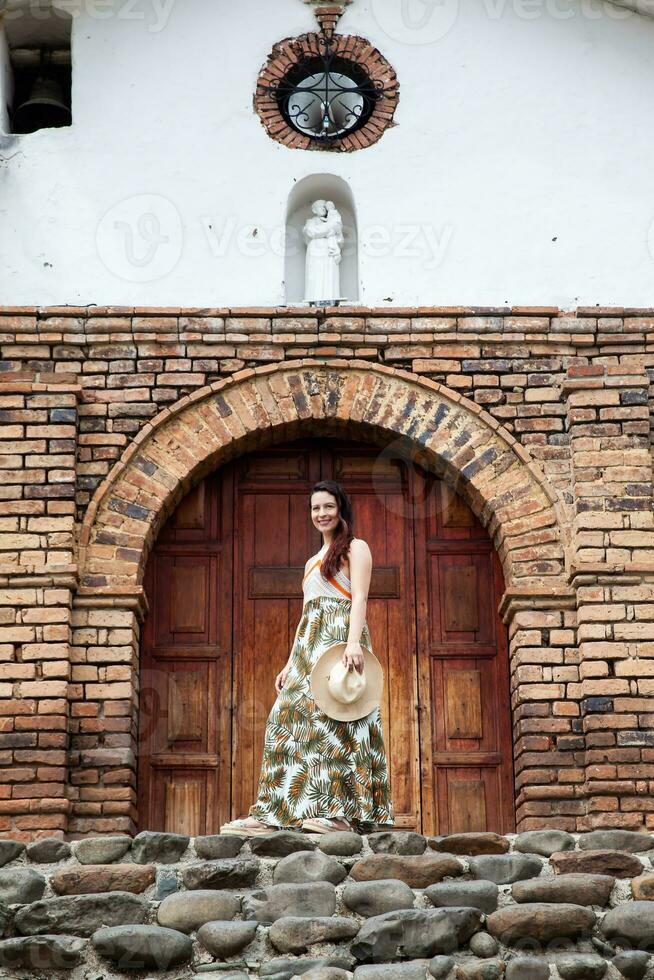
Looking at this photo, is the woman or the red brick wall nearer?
the woman

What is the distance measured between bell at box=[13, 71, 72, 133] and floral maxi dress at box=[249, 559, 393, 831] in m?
4.32

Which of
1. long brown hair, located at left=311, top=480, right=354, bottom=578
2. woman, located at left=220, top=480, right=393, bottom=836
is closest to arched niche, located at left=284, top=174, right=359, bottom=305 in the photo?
long brown hair, located at left=311, top=480, right=354, bottom=578

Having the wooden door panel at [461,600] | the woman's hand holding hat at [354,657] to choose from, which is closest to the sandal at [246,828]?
the woman's hand holding hat at [354,657]

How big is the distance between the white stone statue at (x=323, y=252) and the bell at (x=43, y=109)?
72.0 inches

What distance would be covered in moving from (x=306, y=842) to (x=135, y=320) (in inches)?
155

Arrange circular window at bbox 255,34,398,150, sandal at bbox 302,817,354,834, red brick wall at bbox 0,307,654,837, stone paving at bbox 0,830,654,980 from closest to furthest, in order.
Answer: stone paving at bbox 0,830,654,980
sandal at bbox 302,817,354,834
red brick wall at bbox 0,307,654,837
circular window at bbox 255,34,398,150

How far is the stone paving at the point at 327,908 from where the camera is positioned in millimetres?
6824

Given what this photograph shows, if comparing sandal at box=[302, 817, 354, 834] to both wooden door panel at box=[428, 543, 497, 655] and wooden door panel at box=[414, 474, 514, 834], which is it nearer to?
wooden door panel at box=[414, 474, 514, 834]

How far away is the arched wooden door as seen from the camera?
32.9ft

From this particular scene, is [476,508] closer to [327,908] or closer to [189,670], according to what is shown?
[189,670]

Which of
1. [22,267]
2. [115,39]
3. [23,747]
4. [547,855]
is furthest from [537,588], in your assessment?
[115,39]

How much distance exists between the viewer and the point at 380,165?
10867mm

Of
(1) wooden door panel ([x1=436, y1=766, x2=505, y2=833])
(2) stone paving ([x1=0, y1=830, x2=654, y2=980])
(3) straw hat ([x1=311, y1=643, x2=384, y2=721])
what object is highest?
(3) straw hat ([x1=311, y1=643, x2=384, y2=721])

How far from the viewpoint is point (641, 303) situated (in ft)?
34.8
